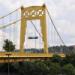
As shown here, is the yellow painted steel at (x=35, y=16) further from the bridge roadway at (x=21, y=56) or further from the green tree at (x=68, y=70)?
the green tree at (x=68, y=70)

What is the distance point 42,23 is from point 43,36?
2.29 m

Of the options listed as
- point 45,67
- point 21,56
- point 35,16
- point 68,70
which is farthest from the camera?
point 35,16

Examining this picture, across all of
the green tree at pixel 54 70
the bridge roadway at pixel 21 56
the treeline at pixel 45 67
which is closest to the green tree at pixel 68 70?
the treeline at pixel 45 67

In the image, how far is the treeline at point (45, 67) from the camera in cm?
7688

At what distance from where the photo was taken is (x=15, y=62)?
8531 cm

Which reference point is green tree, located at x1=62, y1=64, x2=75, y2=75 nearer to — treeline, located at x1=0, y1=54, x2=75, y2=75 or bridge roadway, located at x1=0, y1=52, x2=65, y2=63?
treeline, located at x1=0, y1=54, x2=75, y2=75

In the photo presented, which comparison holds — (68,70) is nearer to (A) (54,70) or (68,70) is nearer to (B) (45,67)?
(A) (54,70)

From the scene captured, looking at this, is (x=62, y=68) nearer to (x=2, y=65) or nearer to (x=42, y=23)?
(x=42, y=23)

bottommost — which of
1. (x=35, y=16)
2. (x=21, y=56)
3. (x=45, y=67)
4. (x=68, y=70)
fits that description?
(x=68, y=70)

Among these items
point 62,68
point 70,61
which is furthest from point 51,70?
point 70,61

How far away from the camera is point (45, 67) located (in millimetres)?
79688

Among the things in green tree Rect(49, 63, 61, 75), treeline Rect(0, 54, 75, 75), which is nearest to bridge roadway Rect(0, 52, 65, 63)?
treeline Rect(0, 54, 75, 75)

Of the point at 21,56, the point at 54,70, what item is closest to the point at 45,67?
the point at 54,70

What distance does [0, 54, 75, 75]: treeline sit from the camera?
76.9m
